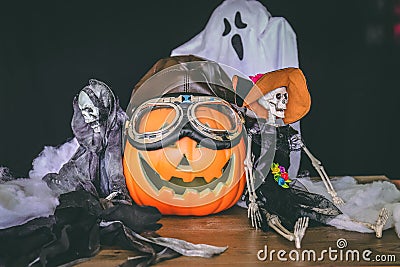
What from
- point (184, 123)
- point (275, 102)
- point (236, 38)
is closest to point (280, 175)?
point (275, 102)

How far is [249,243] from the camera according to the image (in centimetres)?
169

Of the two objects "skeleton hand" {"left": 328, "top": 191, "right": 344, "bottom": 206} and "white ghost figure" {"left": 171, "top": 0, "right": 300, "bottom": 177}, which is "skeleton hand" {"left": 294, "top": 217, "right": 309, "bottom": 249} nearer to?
"skeleton hand" {"left": 328, "top": 191, "right": 344, "bottom": 206}

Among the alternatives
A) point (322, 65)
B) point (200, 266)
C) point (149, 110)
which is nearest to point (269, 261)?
point (200, 266)

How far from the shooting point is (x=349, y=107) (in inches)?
103

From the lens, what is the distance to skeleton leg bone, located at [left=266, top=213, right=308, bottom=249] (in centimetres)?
167

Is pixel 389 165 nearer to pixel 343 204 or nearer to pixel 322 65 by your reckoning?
pixel 322 65

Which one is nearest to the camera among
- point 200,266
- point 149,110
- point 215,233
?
point 200,266

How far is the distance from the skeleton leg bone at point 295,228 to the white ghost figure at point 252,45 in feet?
1.80

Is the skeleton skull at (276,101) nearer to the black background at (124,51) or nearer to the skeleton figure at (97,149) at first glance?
the skeleton figure at (97,149)

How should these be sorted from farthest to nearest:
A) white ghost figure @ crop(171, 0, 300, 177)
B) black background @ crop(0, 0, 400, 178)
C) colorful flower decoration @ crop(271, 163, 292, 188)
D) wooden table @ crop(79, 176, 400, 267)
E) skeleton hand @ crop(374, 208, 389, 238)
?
black background @ crop(0, 0, 400, 178)
white ghost figure @ crop(171, 0, 300, 177)
colorful flower decoration @ crop(271, 163, 292, 188)
skeleton hand @ crop(374, 208, 389, 238)
wooden table @ crop(79, 176, 400, 267)

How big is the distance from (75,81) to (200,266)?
120cm

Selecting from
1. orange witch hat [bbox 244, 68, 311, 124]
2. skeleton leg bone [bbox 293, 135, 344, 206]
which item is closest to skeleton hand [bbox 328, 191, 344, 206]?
skeleton leg bone [bbox 293, 135, 344, 206]

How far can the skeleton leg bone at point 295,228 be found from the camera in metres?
1.67

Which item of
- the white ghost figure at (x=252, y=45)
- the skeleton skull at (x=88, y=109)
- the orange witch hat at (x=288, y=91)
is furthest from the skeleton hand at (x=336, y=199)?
the skeleton skull at (x=88, y=109)
